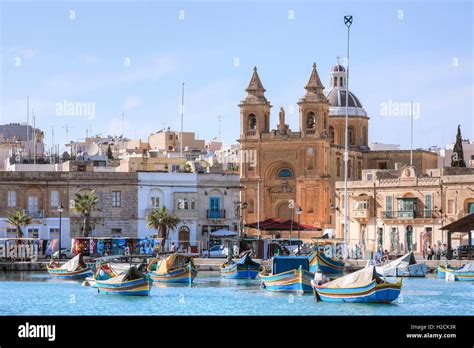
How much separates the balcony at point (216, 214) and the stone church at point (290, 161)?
27.6ft

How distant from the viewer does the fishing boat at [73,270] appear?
58594 millimetres

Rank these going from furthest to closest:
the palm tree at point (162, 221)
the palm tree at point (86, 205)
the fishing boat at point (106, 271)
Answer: the palm tree at point (162, 221), the palm tree at point (86, 205), the fishing boat at point (106, 271)

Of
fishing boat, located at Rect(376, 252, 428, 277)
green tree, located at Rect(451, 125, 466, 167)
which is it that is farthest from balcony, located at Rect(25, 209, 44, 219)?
green tree, located at Rect(451, 125, 466, 167)

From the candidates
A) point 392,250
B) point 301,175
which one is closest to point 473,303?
point 392,250

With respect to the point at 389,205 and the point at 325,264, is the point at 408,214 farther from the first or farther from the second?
the point at 325,264

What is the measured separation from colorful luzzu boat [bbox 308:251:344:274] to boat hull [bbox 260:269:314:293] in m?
7.87

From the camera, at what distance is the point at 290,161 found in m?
88.6

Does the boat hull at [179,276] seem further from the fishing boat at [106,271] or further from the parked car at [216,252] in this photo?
the parked car at [216,252]

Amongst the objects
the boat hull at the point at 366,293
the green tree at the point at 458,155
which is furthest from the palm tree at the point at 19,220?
the boat hull at the point at 366,293

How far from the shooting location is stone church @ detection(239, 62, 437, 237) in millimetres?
86812

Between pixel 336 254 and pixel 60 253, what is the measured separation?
16.1 metres

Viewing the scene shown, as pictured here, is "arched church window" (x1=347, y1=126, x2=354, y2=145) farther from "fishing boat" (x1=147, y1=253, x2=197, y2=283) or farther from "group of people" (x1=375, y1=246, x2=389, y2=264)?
"fishing boat" (x1=147, y1=253, x2=197, y2=283)
